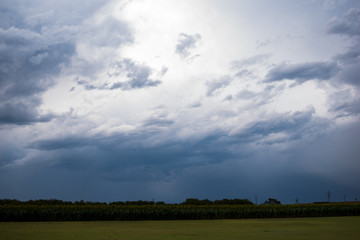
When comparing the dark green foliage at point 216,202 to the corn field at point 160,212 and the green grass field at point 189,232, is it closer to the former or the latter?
the corn field at point 160,212

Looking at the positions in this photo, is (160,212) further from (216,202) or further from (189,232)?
(189,232)

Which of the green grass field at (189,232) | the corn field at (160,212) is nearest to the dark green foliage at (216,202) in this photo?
the corn field at (160,212)

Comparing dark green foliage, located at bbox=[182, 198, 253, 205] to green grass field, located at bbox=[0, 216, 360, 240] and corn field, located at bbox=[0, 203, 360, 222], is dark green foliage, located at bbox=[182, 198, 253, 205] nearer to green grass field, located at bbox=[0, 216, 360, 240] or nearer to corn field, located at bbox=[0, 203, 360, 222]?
corn field, located at bbox=[0, 203, 360, 222]

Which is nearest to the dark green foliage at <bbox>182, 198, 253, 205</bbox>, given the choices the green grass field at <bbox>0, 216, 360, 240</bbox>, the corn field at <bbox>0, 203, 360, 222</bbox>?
the corn field at <bbox>0, 203, 360, 222</bbox>

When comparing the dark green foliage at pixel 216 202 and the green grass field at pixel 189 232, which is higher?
the dark green foliage at pixel 216 202

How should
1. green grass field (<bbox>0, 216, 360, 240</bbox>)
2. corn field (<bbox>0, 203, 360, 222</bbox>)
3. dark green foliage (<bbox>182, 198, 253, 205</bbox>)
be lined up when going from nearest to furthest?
green grass field (<bbox>0, 216, 360, 240</bbox>)
corn field (<bbox>0, 203, 360, 222</bbox>)
dark green foliage (<bbox>182, 198, 253, 205</bbox>)

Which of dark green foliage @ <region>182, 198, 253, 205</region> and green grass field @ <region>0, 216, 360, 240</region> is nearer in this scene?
green grass field @ <region>0, 216, 360, 240</region>

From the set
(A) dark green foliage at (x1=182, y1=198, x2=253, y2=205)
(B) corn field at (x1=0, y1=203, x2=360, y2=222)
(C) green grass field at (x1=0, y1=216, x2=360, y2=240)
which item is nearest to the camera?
(C) green grass field at (x1=0, y1=216, x2=360, y2=240)

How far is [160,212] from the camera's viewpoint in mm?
41500

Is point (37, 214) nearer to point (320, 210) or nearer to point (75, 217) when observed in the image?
point (75, 217)

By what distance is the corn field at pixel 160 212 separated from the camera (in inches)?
1547

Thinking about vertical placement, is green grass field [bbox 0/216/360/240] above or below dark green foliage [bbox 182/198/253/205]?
below

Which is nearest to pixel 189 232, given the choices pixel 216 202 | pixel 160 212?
pixel 160 212

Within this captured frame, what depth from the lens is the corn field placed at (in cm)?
3928
